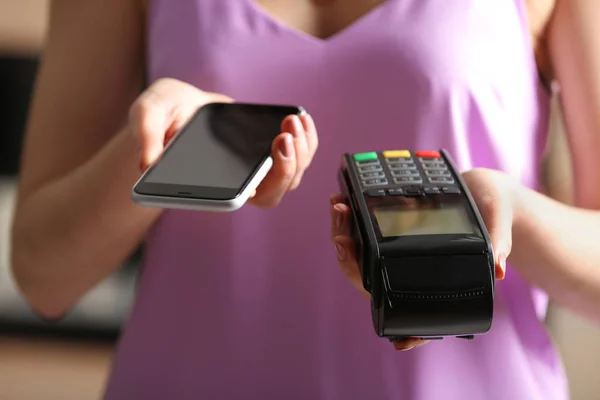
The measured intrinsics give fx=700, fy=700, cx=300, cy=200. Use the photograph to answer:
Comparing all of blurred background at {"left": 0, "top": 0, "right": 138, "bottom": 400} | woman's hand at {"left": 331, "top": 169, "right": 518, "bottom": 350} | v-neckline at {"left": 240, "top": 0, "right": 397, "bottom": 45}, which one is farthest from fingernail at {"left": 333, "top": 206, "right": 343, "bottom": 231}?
blurred background at {"left": 0, "top": 0, "right": 138, "bottom": 400}

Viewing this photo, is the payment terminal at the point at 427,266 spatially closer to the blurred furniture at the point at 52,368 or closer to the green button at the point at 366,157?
the green button at the point at 366,157

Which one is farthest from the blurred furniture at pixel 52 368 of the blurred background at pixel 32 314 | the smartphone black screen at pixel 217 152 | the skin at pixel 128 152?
the smartphone black screen at pixel 217 152

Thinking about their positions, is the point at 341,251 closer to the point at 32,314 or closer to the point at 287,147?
the point at 287,147

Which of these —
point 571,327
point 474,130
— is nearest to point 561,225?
point 474,130

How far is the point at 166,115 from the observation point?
0.40 m

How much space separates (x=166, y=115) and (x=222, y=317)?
0.15 metres

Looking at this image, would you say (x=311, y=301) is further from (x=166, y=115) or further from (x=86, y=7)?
(x=86, y=7)

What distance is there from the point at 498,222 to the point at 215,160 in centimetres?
16

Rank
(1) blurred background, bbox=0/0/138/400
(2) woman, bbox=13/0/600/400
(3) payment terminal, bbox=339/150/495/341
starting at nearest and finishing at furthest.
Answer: (3) payment terminal, bbox=339/150/495/341 < (2) woman, bbox=13/0/600/400 < (1) blurred background, bbox=0/0/138/400

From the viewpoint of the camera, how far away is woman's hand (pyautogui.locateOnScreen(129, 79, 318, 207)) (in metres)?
0.37

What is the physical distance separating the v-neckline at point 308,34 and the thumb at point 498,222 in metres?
0.14

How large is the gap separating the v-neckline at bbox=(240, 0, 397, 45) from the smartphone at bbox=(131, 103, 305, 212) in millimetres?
55

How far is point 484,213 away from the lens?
1.19 ft

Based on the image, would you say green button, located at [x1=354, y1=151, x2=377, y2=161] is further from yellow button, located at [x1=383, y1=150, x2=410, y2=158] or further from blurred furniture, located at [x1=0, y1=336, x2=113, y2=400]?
blurred furniture, located at [x1=0, y1=336, x2=113, y2=400]
